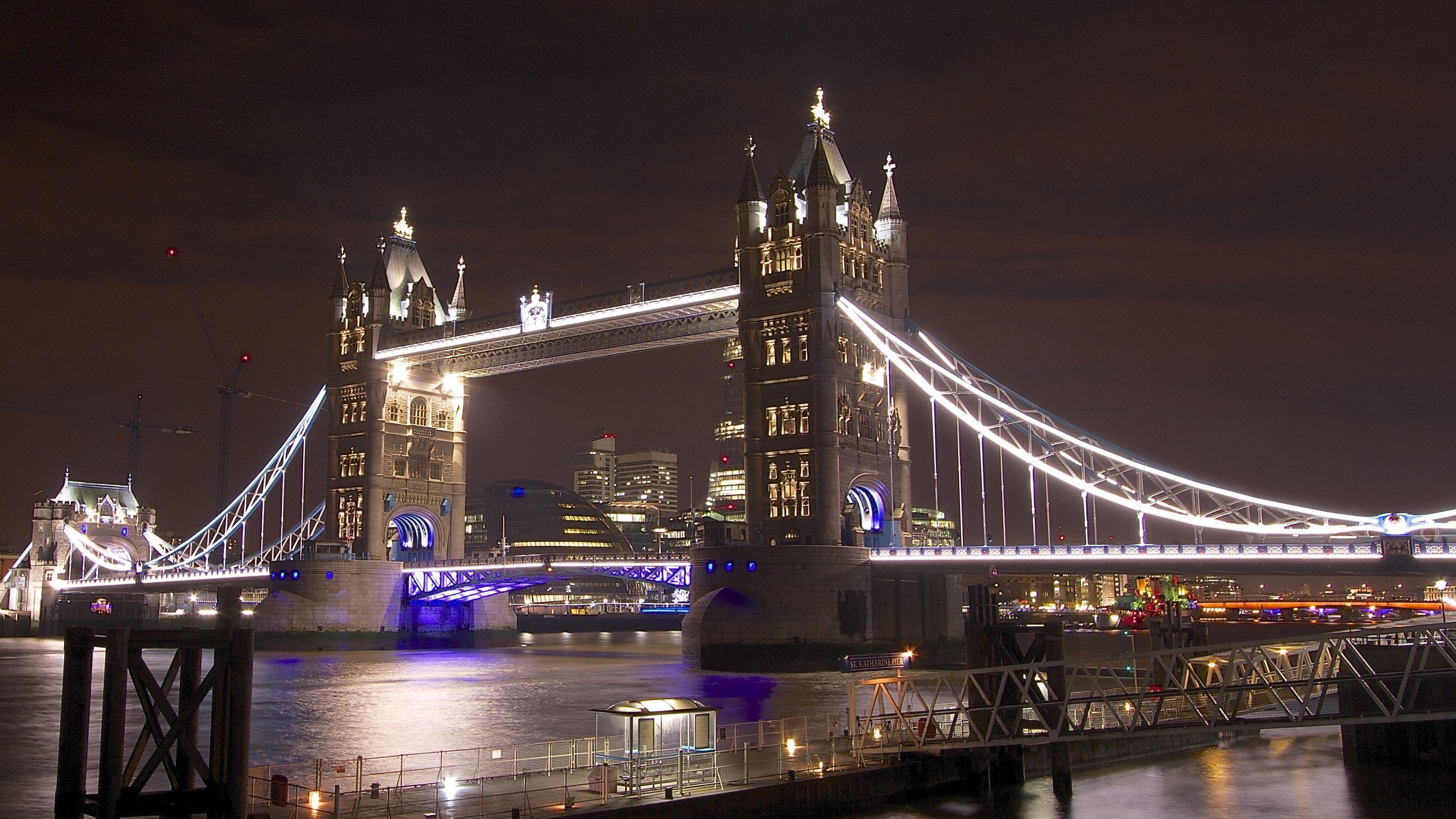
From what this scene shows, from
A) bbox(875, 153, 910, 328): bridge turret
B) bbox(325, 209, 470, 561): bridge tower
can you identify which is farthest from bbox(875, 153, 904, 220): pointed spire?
bbox(325, 209, 470, 561): bridge tower

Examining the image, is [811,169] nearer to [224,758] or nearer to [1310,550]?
[1310,550]

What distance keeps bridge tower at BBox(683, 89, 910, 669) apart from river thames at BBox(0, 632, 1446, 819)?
3.55 metres

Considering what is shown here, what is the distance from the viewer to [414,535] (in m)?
108

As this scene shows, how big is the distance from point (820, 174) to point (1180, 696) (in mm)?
43916

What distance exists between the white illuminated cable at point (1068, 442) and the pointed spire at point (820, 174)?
614 cm

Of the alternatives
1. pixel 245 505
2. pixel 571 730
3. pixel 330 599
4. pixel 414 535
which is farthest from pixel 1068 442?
pixel 245 505

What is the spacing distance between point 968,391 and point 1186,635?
24.2m

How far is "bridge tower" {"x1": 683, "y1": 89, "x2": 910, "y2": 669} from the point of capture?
68375 millimetres

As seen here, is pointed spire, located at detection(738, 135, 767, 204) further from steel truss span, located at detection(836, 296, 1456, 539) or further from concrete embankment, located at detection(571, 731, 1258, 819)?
concrete embankment, located at detection(571, 731, 1258, 819)

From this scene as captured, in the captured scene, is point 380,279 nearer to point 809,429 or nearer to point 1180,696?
point 809,429

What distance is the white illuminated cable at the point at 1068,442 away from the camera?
57062mm

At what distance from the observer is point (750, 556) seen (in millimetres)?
69312

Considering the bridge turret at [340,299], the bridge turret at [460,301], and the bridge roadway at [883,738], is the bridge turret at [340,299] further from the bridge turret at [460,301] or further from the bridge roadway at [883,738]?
the bridge roadway at [883,738]

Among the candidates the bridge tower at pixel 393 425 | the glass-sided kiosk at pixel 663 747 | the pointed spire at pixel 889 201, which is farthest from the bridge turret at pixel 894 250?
the glass-sided kiosk at pixel 663 747
